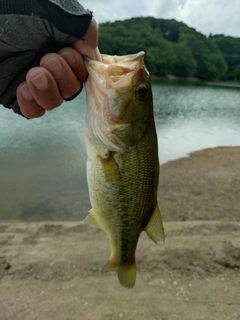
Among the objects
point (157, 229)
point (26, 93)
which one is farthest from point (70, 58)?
point (157, 229)

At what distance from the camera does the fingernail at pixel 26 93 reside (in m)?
2.09

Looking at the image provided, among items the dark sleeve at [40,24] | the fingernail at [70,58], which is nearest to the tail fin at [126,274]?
the fingernail at [70,58]

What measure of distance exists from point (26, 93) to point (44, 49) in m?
0.32

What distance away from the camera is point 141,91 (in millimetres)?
1980

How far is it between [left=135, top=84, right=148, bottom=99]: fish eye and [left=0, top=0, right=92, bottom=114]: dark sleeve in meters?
0.47

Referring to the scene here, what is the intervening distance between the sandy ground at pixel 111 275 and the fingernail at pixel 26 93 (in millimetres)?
2942

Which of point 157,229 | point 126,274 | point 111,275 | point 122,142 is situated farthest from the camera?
point 111,275

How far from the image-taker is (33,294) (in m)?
4.29

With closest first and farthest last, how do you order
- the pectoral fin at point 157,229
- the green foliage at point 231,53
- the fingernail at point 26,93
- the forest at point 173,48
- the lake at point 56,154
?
1. the fingernail at point 26,93
2. the pectoral fin at point 157,229
3. the lake at point 56,154
4. the forest at point 173,48
5. the green foliage at point 231,53

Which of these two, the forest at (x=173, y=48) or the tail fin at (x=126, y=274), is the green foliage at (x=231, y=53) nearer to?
the forest at (x=173, y=48)

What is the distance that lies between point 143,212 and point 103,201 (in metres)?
0.30

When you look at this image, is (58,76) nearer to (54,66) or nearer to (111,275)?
(54,66)

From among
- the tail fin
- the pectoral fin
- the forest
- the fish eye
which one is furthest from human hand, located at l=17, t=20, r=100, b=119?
the forest

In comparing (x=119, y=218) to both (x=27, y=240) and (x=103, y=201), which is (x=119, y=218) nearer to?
(x=103, y=201)
